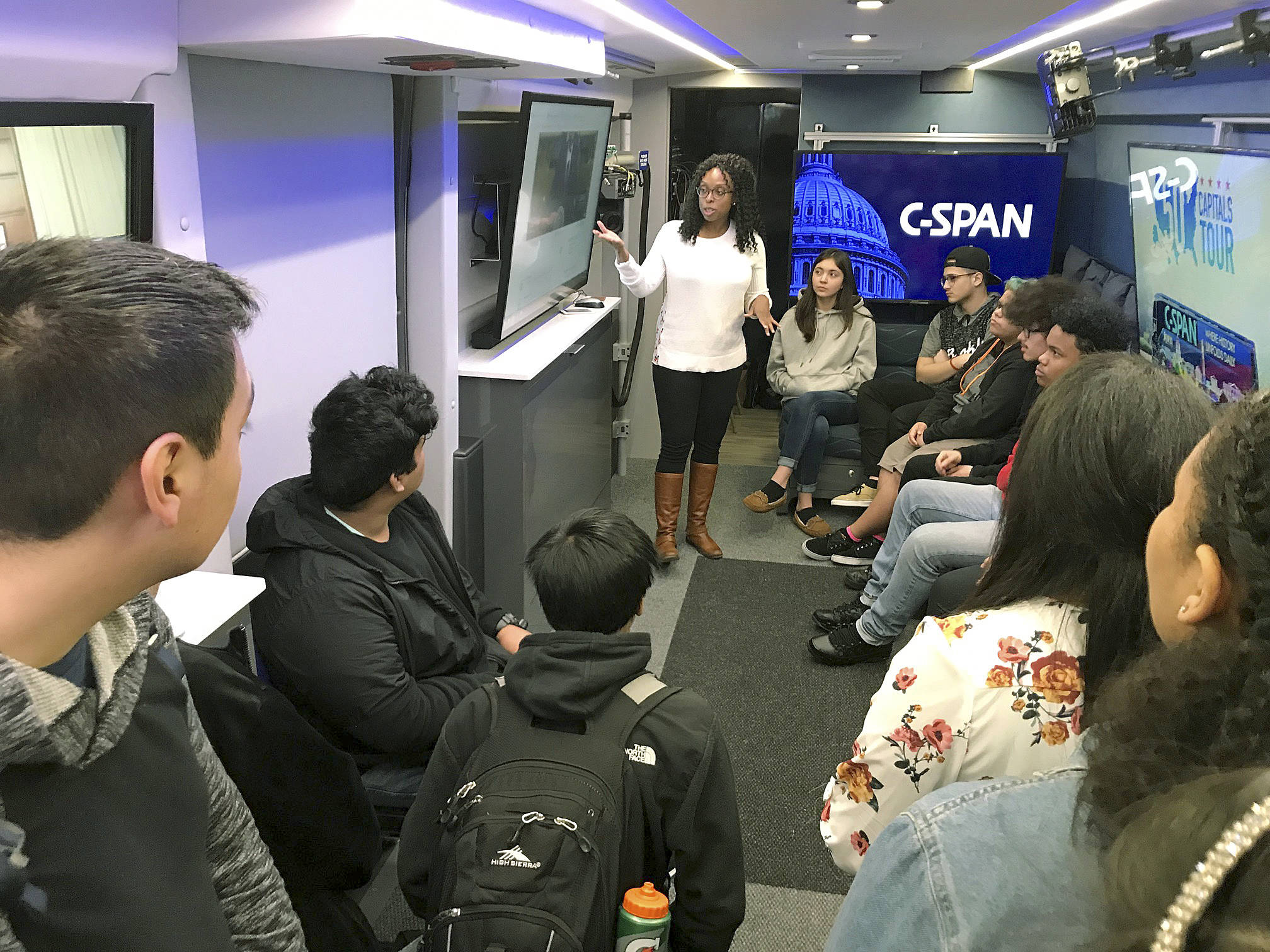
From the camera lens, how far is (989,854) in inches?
20.6

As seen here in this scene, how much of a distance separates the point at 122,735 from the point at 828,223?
4.79 m

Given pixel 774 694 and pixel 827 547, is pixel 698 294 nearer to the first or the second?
pixel 827 547

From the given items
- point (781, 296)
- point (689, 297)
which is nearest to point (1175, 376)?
point (689, 297)

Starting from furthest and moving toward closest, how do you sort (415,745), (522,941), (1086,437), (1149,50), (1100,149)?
(1100,149), (1149,50), (415,745), (1086,437), (522,941)

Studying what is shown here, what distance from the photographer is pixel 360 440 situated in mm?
1825

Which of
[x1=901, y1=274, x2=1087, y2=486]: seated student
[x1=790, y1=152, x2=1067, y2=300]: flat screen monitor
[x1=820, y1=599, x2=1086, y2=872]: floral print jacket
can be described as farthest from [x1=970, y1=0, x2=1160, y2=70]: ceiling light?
[x1=820, y1=599, x2=1086, y2=872]: floral print jacket

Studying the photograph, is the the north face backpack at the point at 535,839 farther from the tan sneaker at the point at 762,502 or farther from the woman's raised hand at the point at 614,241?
the tan sneaker at the point at 762,502

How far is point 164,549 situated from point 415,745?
1.18m

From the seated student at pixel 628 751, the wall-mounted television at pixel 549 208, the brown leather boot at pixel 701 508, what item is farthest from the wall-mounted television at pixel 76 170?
the brown leather boot at pixel 701 508

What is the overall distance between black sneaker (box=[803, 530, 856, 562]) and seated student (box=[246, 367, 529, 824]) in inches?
90.1

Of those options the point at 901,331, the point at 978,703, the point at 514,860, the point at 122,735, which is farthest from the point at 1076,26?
the point at 122,735

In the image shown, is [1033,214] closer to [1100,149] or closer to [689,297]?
[1100,149]

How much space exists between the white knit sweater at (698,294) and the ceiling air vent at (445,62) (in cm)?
151

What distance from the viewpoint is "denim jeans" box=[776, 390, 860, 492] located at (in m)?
4.42
